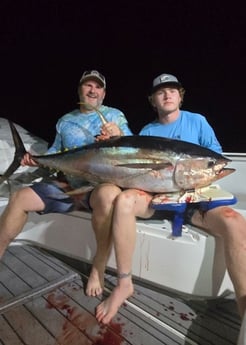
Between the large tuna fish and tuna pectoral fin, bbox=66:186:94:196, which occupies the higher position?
the large tuna fish

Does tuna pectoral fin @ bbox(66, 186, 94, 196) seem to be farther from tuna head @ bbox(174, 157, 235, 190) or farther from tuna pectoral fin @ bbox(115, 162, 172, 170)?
tuna head @ bbox(174, 157, 235, 190)

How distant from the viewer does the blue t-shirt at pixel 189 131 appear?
2.06 meters

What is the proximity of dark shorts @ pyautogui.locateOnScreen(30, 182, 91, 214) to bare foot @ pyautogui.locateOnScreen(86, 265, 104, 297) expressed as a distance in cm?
39

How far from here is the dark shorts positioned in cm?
200

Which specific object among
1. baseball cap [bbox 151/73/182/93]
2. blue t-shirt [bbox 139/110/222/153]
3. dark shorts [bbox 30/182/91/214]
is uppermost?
baseball cap [bbox 151/73/182/93]

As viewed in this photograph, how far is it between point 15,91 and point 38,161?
8.34 meters

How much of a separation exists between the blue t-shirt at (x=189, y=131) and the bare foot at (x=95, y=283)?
3.10ft

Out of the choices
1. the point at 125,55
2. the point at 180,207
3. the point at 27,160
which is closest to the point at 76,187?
the point at 27,160

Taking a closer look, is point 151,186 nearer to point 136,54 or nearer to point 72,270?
point 72,270

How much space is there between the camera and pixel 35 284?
190 centimetres

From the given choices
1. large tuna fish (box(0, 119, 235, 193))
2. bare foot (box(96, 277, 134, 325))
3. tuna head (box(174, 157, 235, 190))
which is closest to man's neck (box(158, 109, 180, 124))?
large tuna fish (box(0, 119, 235, 193))

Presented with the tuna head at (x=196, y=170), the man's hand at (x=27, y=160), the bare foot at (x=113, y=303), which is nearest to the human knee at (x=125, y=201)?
the tuna head at (x=196, y=170)

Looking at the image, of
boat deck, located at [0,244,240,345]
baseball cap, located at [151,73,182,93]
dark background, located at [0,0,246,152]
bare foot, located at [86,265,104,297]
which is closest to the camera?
boat deck, located at [0,244,240,345]

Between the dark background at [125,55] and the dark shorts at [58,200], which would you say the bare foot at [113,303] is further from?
the dark background at [125,55]
